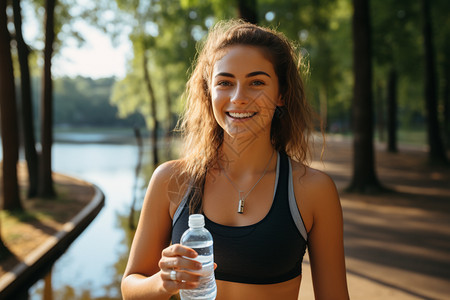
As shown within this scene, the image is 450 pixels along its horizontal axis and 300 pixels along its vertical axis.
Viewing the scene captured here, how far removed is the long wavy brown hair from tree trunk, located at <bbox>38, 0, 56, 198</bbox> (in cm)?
909

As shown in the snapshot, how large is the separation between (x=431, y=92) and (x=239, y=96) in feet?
56.4

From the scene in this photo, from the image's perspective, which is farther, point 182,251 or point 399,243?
point 399,243

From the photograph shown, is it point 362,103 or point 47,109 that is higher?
point 362,103

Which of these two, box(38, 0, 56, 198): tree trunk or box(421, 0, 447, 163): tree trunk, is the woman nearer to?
box(38, 0, 56, 198): tree trunk

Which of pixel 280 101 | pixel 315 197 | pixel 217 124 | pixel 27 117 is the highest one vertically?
pixel 280 101

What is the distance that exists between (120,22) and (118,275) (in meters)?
19.3

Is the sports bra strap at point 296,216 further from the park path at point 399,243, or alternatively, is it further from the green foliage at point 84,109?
the green foliage at point 84,109

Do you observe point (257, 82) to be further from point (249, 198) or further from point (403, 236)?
point (403, 236)

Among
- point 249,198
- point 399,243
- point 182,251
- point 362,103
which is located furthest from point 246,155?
point 362,103

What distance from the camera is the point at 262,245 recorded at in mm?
1819

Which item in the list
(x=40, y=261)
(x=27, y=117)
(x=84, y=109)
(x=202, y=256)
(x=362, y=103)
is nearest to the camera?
(x=202, y=256)

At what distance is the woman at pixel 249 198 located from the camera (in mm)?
1842

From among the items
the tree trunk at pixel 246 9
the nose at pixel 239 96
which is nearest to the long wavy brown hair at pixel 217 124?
the nose at pixel 239 96

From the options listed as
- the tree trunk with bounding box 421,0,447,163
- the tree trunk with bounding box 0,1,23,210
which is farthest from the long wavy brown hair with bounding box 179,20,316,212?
the tree trunk with bounding box 421,0,447,163
